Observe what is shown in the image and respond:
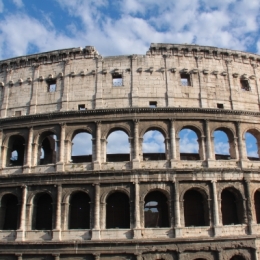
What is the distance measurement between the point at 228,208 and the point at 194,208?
6.50 feet

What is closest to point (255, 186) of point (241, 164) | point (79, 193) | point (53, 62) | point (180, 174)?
point (241, 164)

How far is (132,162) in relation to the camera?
17766 millimetres

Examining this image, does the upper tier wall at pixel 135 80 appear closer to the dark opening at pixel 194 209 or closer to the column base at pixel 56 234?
the dark opening at pixel 194 209

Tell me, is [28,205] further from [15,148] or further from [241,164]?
[241,164]

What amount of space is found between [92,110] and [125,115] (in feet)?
6.24

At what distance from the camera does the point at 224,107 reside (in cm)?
1947

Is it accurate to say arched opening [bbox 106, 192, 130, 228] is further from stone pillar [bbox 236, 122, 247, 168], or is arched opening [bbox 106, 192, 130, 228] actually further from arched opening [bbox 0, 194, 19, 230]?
stone pillar [bbox 236, 122, 247, 168]

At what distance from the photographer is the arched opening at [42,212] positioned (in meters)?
18.4

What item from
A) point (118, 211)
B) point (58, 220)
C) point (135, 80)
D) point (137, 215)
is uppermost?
point (135, 80)

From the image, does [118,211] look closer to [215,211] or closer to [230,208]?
[215,211]

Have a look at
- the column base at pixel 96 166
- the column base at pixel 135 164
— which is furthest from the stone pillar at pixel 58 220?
the column base at pixel 135 164

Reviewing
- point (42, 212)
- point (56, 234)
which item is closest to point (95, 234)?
point (56, 234)

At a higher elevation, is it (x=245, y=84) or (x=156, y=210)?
(x=245, y=84)

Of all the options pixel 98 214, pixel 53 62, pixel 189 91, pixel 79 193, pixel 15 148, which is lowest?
pixel 98 214
